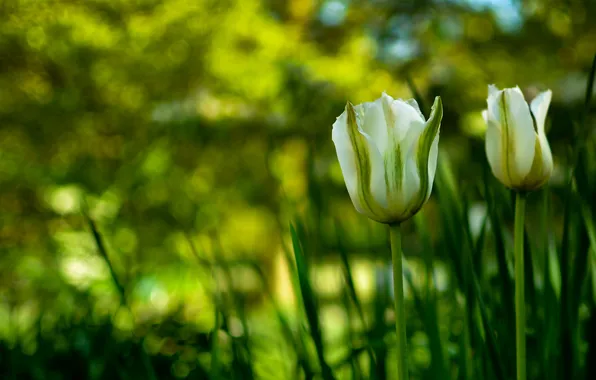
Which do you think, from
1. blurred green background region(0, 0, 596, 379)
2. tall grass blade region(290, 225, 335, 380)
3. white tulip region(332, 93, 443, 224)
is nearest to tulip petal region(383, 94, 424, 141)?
white tulip region(332, 93, 443, 224)

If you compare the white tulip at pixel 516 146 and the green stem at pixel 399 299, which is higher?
the white tulip at pixel 516 146

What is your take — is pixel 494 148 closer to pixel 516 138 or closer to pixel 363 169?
pixel 516 138

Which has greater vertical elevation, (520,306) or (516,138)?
(516,138)

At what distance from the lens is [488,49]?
10.5 ft

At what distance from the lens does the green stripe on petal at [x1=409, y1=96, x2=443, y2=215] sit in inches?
15.3

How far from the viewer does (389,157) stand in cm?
40

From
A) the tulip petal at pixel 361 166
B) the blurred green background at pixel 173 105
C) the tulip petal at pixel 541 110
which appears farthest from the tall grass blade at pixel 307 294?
the blurred green background at pixel 173 105

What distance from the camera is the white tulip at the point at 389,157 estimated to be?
0.39 metres

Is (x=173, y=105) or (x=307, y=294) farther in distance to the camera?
(x=173, y=105)

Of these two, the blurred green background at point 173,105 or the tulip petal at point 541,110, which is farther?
the blurred green background at point 173,105

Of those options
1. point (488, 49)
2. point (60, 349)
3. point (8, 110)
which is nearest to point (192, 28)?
point (8, 110)

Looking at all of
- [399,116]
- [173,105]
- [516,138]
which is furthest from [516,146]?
[173,105]

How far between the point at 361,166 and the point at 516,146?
0.45 ft

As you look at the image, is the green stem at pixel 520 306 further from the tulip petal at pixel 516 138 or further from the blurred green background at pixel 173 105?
the blurred green background at pixel 173 105
